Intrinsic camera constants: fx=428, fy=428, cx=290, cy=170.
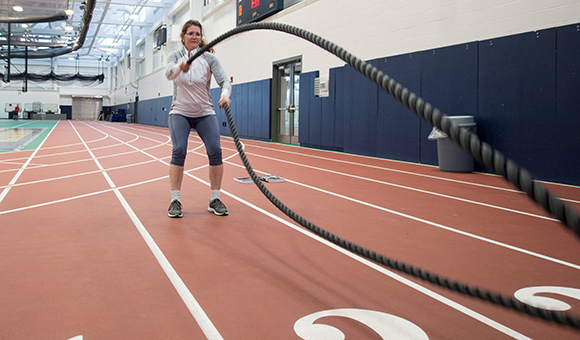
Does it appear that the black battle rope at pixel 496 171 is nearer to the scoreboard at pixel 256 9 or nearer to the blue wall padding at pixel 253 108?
the scoreboard at pixel 256 9

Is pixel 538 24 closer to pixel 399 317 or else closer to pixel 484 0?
pixel 484 0

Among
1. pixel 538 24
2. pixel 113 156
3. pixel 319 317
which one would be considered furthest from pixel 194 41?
pixel 113 156

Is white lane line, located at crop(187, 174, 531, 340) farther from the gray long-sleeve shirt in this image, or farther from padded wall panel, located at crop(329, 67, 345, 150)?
padded wall panel, located at crop(329, 67, 345, 150)

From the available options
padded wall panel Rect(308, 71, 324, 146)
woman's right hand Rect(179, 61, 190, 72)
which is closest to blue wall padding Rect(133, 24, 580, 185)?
padded wall panel Rect(308, 71, 324, 146)

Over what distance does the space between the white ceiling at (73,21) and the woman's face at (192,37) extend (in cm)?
2095

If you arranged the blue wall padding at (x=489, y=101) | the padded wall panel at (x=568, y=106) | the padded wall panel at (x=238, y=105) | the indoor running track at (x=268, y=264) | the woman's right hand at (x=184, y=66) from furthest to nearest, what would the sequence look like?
the padded wall panel at (x=238, y=105)
the blue wall padding at (x=489, y=101)
the padded wall panel at (x=568, y=106)
the woman's right hand at (x=184, y=66)
the indoor running track at (x=268, y=264)

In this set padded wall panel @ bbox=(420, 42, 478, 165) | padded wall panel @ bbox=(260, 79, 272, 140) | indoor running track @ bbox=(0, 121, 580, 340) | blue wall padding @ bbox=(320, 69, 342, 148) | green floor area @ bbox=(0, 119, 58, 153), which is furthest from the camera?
padded wall panel @ bbox=(260, 79, 272, 140)

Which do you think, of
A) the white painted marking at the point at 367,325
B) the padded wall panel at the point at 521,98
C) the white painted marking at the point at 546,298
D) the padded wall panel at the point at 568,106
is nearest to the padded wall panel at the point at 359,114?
the padded wall panel at the point at 521,98

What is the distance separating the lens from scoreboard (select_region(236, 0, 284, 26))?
46.4 feet

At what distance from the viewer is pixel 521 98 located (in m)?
6.75

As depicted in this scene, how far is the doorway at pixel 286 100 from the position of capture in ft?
46.9

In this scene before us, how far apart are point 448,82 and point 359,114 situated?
9.73ft

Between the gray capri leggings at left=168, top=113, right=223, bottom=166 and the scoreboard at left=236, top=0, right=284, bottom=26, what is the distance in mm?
11019

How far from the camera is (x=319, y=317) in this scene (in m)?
2.04
